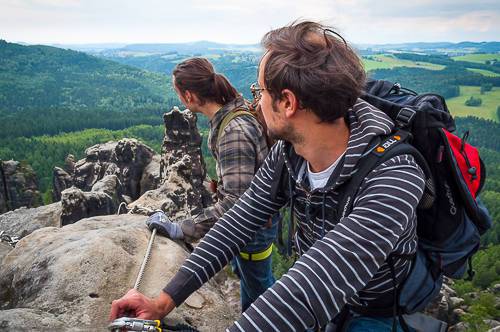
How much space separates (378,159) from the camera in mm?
2844

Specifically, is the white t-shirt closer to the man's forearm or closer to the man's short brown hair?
the man's short brown hair

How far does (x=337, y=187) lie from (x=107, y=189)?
22.8m

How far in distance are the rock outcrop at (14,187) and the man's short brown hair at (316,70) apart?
46315 millimetres

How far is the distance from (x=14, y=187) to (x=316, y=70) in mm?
48932

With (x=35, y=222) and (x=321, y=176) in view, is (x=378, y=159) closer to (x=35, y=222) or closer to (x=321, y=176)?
(x=321, y=176)

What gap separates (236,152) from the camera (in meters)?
5.57

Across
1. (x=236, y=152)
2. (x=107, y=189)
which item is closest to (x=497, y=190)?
(x=107, y=189)

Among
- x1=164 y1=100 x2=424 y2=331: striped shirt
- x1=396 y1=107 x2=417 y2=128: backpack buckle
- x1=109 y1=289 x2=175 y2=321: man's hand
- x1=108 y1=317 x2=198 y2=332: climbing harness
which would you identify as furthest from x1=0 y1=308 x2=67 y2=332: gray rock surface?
x1=396 y1=107 x2=417 y2=128: backpack buckle

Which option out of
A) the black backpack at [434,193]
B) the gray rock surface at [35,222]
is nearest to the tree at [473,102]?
the gray rock surface at [35,222]

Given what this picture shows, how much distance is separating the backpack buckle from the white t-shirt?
508 mm

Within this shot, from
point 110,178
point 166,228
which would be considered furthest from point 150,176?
point 166,228

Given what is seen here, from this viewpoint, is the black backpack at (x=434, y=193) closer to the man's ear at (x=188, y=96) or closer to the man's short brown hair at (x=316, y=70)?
the man's short brown hair at (x=316, y=70)

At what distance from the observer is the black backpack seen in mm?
3039

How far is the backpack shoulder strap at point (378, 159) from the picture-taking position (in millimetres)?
2846
